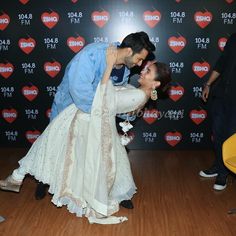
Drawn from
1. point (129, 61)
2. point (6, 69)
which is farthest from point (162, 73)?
point (6, 69)

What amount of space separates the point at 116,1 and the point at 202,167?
1.88 metres

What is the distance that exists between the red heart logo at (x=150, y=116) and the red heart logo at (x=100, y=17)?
1.04m

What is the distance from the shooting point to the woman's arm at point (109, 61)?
2471 millimetres

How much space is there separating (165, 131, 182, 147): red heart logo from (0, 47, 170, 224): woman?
4.54ft

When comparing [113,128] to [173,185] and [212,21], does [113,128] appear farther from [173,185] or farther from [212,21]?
[212,21]

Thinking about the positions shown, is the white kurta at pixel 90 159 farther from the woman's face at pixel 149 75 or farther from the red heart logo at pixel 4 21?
the red heart logo at pixel 4 21

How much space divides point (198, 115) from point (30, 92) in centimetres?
185

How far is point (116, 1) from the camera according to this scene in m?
3.74

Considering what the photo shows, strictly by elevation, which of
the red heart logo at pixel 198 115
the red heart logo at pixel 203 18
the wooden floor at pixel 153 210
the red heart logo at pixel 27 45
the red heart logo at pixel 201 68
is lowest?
the wooden floor at pixel 153 210

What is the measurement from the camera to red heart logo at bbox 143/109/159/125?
4062 mm

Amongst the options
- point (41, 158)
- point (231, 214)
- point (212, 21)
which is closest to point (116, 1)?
point (212, 21)

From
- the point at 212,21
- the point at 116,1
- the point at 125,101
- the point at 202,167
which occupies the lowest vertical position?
the point at 202,167

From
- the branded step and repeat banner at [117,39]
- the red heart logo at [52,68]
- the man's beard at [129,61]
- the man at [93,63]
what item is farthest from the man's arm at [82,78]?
the red heart logo at [52,68]

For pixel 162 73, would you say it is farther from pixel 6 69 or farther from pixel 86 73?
pixel 6 69
